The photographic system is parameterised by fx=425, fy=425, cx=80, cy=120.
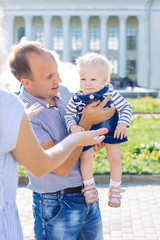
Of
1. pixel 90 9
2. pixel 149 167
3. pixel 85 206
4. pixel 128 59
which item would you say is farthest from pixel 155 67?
pixel 85 206

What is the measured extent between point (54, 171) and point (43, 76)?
0.50 meters

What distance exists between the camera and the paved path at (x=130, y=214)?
451 cm

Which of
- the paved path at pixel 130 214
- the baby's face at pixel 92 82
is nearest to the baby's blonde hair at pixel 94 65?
the baby's face at pixel 92 82

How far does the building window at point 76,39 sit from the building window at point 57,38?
1.71 metres

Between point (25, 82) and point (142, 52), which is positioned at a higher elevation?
A: point (25, 82)

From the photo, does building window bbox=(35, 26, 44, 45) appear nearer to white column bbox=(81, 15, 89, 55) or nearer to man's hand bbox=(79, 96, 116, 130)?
white column bbox=(81, 15, 89, 55)

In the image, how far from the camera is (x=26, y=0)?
194 feet

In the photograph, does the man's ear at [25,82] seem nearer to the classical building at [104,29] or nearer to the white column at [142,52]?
the classical building at [104,29]

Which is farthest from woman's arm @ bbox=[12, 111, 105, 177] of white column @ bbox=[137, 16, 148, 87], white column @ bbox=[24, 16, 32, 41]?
white column @ bbox=[24, 16, 32, 41]

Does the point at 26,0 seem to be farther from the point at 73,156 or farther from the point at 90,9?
the point at 73,156

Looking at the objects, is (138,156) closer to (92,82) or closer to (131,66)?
(92,82)

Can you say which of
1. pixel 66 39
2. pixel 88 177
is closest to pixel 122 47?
pixel 66 39

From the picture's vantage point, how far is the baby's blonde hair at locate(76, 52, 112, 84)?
2.55m

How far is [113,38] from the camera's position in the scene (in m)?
59.7
